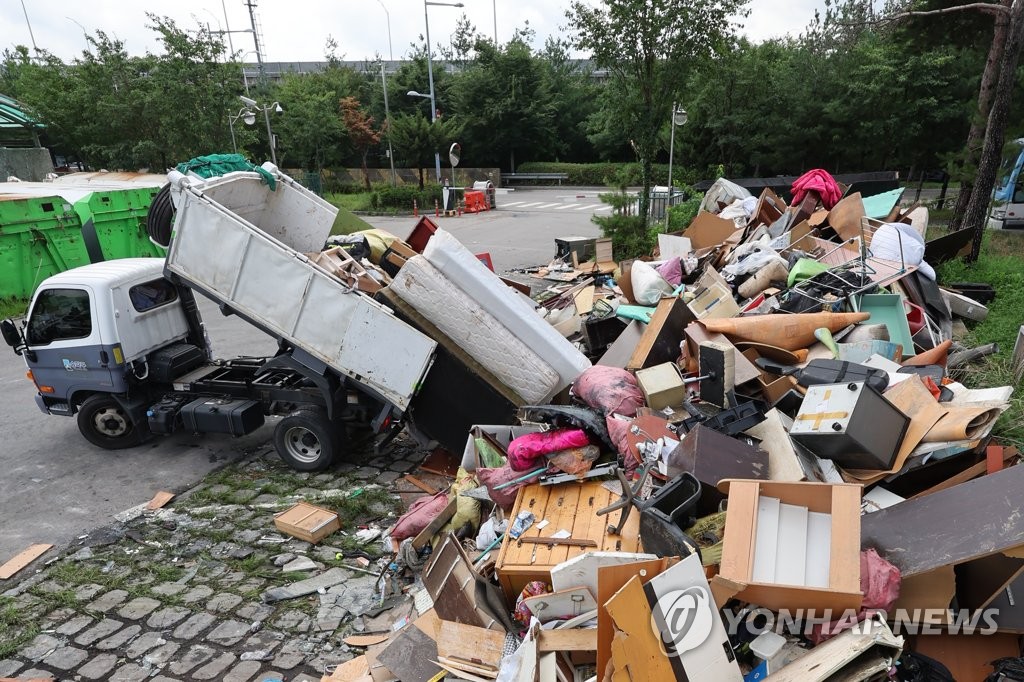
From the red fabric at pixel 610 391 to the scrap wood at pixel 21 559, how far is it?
4.59 metres

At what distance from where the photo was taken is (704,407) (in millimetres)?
4895

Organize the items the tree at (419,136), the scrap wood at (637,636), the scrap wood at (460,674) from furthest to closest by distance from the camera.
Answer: the tree at (419,136) < the scrap wood at (460,674) < the scrap wood at (637,636)

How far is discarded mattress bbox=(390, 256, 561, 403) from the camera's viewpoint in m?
5.31

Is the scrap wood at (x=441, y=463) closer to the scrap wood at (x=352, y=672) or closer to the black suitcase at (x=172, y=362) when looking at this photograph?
the scrap wood at (x=352, y=672)

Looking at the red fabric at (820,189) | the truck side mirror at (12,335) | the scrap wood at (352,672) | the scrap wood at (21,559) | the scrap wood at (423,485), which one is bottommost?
the scrap wood at (423,485)

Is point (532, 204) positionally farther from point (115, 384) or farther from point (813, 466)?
point (813, 466)

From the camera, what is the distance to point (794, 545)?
116 inches

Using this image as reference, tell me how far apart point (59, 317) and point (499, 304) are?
4.62 metres

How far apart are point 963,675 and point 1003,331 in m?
4.85

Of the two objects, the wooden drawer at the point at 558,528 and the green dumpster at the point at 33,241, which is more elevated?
the green dumpster at the point at 33,241

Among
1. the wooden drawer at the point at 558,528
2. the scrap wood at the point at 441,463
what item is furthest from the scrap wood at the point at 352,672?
the scrap wood at the point at 441,463

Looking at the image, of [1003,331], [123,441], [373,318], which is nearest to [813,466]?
[373,318]

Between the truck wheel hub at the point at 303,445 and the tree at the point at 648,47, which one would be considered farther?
the tree at the point at 648,47

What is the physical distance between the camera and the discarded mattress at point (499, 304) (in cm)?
541
